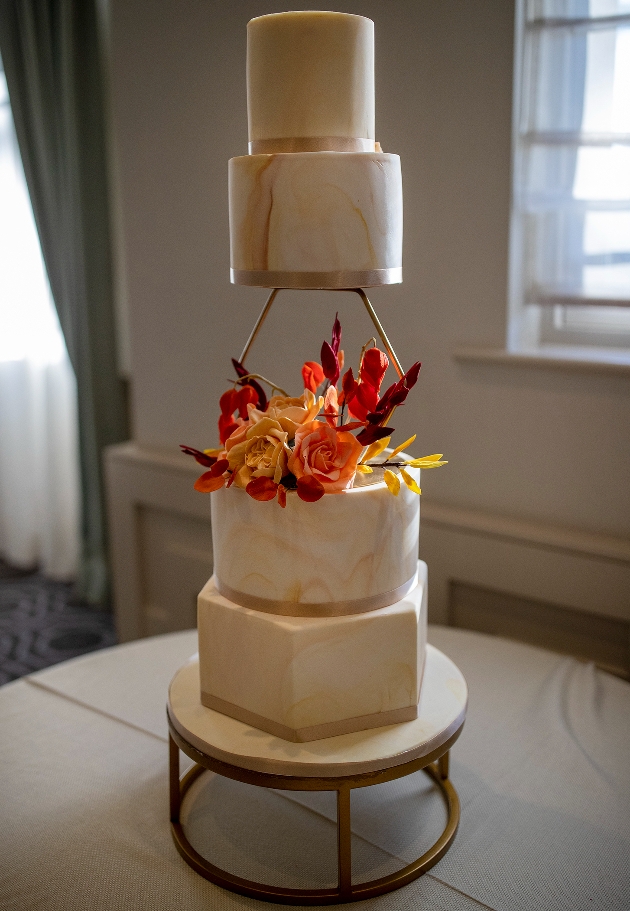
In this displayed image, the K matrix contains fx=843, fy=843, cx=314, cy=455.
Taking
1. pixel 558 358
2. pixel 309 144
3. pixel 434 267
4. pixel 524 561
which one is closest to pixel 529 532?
pixel 524 561

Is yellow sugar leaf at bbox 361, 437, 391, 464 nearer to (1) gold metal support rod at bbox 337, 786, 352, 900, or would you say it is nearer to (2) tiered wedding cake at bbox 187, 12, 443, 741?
(2) tiered wedding cake at bbox 187, 12, 443, 741

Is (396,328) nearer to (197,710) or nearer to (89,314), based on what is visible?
(197,710)

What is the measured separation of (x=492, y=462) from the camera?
1.63 meters

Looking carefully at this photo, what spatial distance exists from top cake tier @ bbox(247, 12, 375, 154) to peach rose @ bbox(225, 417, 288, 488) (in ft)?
1.02

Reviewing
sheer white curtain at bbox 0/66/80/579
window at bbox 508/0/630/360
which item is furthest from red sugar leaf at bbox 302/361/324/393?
sheer white curtain at bbox 0/66/80/579

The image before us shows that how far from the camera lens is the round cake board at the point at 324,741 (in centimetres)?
93

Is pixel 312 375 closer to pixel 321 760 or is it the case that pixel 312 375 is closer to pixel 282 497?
pixel 282 497

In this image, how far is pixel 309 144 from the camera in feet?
3.03

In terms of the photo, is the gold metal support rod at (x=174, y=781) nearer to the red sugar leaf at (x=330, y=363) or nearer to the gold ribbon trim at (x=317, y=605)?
the gold ribbon trim at (x=317, y=605)

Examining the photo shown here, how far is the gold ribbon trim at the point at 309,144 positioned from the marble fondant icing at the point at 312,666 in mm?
524

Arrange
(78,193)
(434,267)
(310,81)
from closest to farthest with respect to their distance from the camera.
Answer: (310,81), (434,267), (78,193)

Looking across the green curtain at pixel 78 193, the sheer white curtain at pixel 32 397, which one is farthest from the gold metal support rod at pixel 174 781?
the sheer white curtain at pixel 32 397

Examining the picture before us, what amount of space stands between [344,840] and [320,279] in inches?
24.2

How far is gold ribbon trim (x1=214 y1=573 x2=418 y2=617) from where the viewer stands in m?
0.96
